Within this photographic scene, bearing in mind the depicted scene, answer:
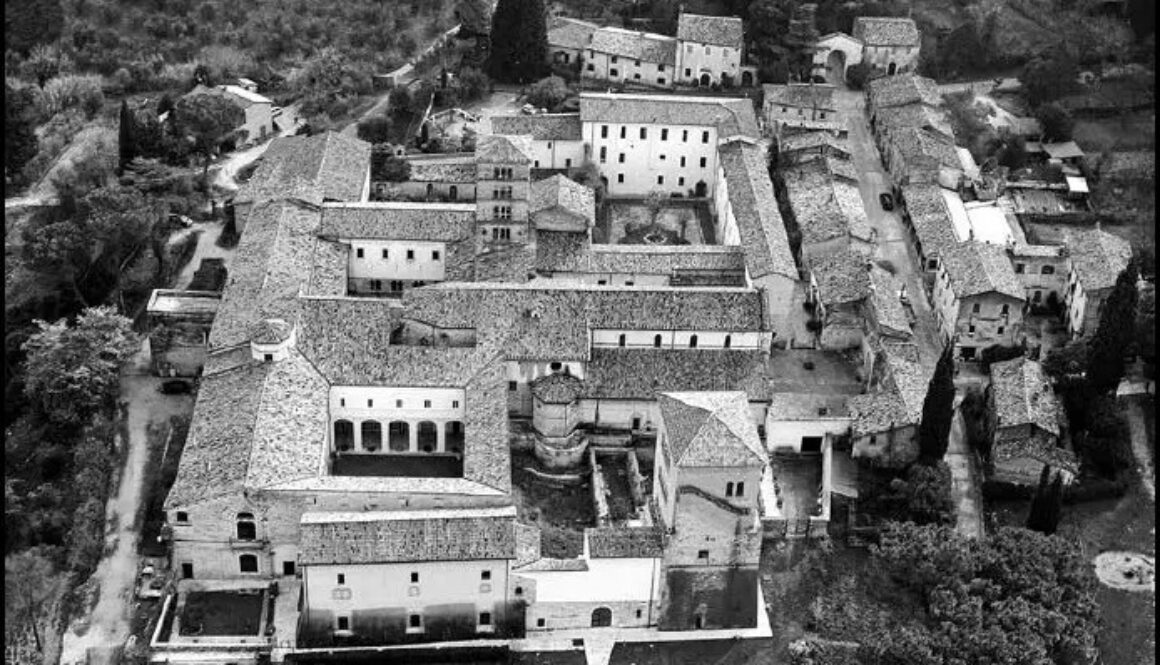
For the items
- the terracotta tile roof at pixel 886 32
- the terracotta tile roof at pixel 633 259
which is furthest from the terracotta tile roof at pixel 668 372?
the terracotta tile roof at pixel 886 32

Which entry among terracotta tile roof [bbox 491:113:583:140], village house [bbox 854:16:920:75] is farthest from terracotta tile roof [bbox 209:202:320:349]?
village house [bbox 854:16:920:75]

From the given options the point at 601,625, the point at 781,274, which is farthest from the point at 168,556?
the point at 781,274

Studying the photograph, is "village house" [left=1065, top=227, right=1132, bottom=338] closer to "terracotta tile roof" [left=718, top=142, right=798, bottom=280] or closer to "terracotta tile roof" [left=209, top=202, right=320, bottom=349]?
"terracotta tile roof" [left=718, top=142, right=798, bottom=280]

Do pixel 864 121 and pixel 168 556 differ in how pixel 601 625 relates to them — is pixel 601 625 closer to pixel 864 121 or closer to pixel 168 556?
pixel 168 556

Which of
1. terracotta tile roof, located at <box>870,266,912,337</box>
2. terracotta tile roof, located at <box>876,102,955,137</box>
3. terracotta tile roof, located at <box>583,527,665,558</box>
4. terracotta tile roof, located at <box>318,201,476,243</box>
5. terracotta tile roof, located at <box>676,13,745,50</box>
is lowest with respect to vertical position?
terracotta tile roof, located at <box>583,527,665,558</box>

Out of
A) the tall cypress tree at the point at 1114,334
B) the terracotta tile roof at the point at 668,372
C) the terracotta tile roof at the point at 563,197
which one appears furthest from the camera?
the terracotta tile roof at the point at 563,197

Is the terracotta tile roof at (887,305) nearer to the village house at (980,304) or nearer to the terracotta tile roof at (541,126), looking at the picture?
the village house at (980,304)

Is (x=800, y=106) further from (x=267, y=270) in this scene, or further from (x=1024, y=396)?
(x=267, y=270)
